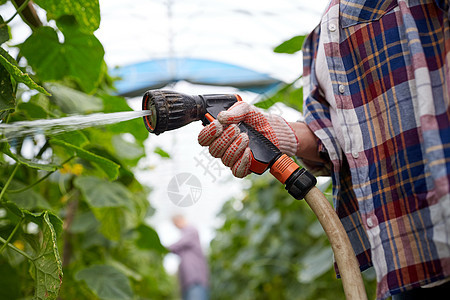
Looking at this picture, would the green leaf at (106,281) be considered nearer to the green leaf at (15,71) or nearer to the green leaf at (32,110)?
the green leaf at (32,110)

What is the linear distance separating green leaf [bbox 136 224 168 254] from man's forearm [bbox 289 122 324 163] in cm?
79

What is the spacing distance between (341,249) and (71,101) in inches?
29.2

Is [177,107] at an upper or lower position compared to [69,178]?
upper

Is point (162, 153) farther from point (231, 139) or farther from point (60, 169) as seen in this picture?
point (231, 139)

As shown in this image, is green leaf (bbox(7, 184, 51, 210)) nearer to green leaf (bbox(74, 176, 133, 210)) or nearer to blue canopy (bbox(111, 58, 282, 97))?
green leaf (bbox(74, 176, 133, 210))

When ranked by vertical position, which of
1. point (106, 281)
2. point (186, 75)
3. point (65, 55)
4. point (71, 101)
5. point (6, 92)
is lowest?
point (186, 75)

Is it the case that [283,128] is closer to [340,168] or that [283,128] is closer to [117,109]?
[340,168]

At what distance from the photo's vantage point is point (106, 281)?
1.28m

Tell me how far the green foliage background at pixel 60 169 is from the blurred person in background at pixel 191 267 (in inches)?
129

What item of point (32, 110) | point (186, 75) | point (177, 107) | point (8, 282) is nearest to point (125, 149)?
point (32, 110)

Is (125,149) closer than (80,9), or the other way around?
(80,9)

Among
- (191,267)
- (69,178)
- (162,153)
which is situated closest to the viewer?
(69,178)

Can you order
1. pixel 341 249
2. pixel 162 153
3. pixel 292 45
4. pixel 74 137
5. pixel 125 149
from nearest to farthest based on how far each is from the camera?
pixel 341 249 < pixel 74 137 < pixel 292 45 < pixel 125 149 < pixel 162 153

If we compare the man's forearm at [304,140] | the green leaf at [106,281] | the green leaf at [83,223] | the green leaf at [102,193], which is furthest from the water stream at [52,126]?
the green leaf at [83,223]
